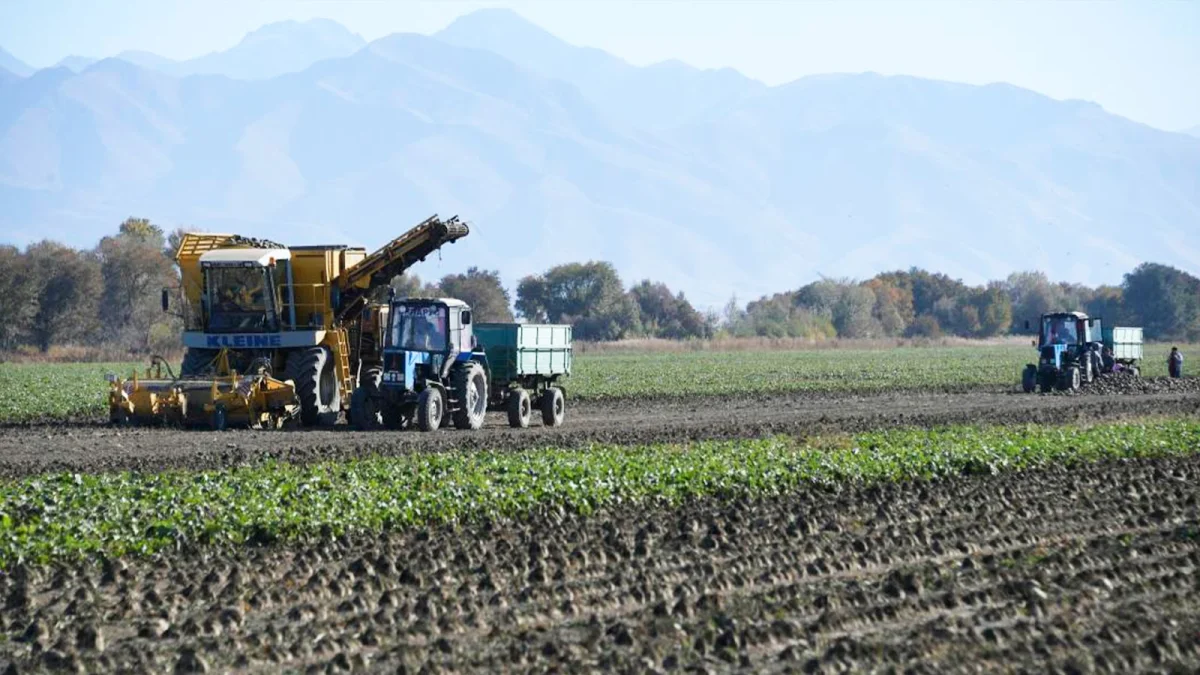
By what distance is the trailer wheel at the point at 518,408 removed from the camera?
27.2 m

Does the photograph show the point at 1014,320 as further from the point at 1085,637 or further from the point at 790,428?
the point at 1085,637

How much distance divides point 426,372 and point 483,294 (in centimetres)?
5096

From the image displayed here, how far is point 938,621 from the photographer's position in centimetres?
1073

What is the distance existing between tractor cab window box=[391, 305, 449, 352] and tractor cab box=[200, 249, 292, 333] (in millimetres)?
2640

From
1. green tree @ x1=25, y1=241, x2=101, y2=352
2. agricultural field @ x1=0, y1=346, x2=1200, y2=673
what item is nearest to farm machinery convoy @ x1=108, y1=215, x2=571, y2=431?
agricultural field @ x1=0, y1=346, x2=1200, y2=673

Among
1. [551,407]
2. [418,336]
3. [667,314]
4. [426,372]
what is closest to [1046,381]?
[551,407]

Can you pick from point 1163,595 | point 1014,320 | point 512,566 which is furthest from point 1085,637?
point 1014,320

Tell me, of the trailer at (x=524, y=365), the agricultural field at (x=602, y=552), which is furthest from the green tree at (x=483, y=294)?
the agricultural field at (x=602, y=552)

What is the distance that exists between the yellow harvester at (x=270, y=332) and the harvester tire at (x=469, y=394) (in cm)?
234

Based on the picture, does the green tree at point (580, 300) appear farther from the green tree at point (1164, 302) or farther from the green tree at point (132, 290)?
the green tree at point (1164, 302)

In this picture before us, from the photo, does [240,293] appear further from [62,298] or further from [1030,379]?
[62,298]

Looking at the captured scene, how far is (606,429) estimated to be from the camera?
2691 cm

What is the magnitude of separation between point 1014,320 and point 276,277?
4081 inches

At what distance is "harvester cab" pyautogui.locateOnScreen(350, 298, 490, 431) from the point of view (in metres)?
25.2
